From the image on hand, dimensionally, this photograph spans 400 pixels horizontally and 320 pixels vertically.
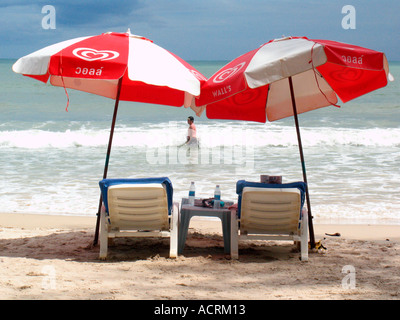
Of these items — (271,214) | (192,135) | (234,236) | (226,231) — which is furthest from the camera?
(192,135)

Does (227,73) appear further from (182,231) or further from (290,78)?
(182,231)

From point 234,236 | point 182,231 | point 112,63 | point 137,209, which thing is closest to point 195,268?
point 234,236

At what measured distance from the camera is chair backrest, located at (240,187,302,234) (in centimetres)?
565

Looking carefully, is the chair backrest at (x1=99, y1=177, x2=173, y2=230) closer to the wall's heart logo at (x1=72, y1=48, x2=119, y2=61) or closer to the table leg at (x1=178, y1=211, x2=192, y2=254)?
the table leg at (x1=178, y1=211, x2=192, y2=254)

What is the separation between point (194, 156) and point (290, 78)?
9.62 meters

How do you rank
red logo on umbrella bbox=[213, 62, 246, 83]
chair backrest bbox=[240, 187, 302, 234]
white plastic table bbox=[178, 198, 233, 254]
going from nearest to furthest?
red logo on umbrella bbox=[213, 62, 246, 83] < chair backrest bbox=[240, 187, 302, 234] < white plastic table bbox=[178, 198, 233, 254]

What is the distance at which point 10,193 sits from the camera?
33.0 ft

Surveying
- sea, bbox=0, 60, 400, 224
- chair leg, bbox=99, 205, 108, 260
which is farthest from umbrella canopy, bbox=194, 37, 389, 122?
sea, bbox=0, 60, 400, 224

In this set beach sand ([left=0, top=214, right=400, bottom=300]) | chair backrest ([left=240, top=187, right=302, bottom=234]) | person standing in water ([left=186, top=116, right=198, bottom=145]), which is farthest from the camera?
person standing in water ([left=186, top=116, right=198, bottom=145])

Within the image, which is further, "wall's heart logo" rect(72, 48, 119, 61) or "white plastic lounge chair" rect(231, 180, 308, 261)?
"white plastic lounge chair" rect(231, 180, 308, 261)

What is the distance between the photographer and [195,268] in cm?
544

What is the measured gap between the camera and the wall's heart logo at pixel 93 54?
16.9 ft

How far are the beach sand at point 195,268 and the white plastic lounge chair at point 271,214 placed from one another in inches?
10.9

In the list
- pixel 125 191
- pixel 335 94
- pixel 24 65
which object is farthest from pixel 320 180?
pixel 24 65
